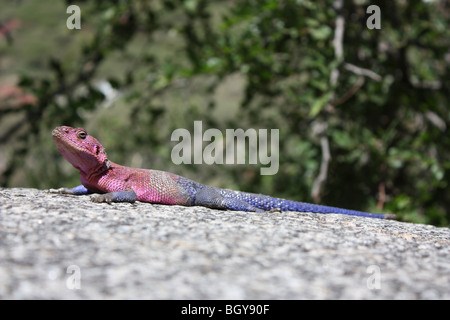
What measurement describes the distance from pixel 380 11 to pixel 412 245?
434 centimetres

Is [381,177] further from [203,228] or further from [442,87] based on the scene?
[203,228]

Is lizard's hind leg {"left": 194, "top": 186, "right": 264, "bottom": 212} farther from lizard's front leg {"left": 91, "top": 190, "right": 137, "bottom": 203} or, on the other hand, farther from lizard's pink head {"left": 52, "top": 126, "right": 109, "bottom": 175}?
lizard's pink head {"left": 52, "top": 126, "right": 109, "bottom": 175}

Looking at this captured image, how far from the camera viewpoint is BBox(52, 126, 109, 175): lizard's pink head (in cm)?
409

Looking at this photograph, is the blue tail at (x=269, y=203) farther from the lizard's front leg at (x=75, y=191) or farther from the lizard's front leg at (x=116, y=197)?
the lizard's front leg at (x=75, y=191)

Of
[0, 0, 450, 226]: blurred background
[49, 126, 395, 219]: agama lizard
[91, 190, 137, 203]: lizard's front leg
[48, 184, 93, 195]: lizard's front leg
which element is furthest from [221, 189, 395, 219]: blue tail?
[48, 184, 93, 195]: lizard's front leg

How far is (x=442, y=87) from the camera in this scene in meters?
6.77

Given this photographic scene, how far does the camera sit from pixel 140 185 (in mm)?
4211

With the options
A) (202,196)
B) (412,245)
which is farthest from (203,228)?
(412,245)

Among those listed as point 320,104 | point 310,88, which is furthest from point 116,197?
point 310,88

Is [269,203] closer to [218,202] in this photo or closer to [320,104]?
[218,202]

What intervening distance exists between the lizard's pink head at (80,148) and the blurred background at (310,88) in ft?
6.34

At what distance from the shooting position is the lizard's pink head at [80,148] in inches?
161

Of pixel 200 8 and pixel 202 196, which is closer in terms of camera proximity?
pixel 202 196

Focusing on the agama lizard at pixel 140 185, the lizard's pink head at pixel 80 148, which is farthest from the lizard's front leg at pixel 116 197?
the lizard's pink head at pixel 80 148
